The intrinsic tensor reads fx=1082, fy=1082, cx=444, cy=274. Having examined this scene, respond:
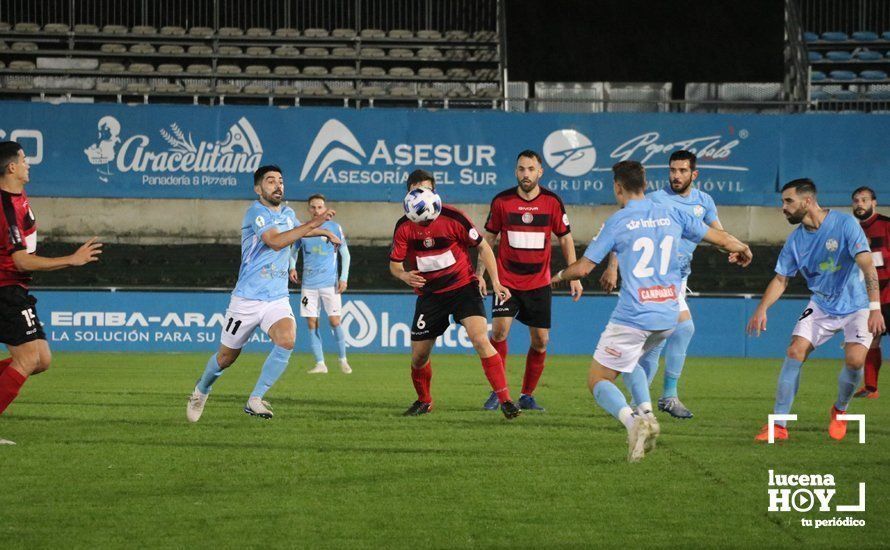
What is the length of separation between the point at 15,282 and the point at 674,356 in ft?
18.9

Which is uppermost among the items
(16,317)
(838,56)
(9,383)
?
(838,56)

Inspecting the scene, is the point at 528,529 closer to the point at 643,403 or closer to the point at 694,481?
the point at 694,481

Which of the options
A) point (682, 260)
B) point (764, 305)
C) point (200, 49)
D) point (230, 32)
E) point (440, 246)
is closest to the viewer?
point (764, 305)

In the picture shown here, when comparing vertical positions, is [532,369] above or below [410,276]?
below

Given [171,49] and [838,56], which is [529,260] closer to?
[171,49]

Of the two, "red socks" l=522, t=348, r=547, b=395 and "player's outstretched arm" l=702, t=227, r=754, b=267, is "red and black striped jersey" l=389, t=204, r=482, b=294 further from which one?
"player's outstretched arm" l=702, t=227, r=754, b=267

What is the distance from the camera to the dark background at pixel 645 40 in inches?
1146

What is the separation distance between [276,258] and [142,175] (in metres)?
14.6

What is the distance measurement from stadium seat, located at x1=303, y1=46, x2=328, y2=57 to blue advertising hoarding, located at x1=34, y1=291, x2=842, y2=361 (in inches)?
342

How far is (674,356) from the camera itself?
1012cm

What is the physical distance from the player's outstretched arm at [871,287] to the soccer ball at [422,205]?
3421 mm

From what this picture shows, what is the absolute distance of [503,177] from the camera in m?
23.0

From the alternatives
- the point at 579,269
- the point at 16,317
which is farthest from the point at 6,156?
the point at 579,269

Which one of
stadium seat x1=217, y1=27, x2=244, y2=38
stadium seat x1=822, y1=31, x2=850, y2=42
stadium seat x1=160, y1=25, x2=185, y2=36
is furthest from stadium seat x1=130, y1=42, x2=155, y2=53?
stadium seat x1=822, y1=31, x2=850, y2=42
